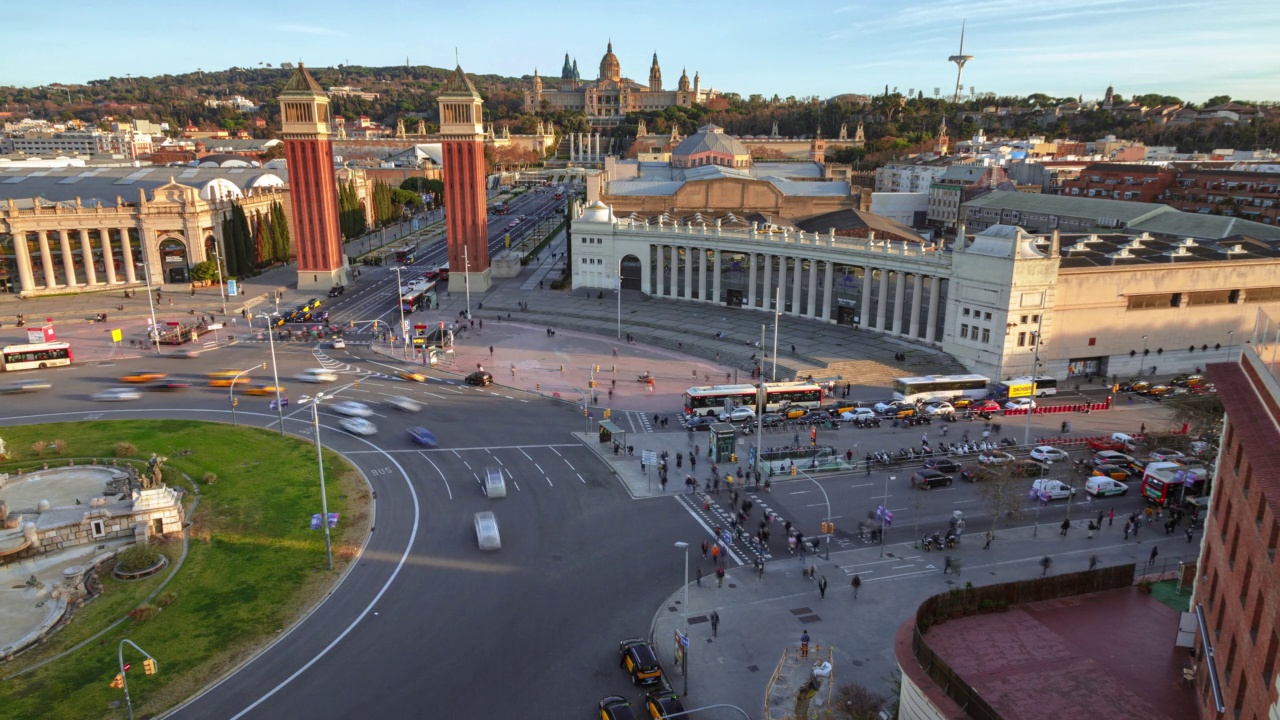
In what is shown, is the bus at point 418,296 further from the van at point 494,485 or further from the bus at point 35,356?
the van at point 494,485

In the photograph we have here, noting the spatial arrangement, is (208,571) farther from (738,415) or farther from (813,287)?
(813,287)

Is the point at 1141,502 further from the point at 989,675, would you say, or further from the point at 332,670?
the point at 332,670

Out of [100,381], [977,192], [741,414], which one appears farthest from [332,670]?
[977,192]

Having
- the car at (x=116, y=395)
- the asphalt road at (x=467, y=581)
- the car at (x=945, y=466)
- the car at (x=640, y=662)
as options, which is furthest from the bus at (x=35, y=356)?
the car at (x=945, y=466)

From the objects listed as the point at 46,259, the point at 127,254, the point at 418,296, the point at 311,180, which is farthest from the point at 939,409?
the point at 46,259

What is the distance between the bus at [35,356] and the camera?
6725 cm

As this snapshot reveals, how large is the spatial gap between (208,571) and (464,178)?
245 ft

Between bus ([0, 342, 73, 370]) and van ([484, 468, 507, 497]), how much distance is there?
155ft

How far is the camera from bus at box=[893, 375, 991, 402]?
60.8 m

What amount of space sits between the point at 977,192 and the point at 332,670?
14033 centimetres

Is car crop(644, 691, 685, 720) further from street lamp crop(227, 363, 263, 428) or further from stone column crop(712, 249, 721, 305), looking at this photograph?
stone column crop(712, 249, 721, 305)

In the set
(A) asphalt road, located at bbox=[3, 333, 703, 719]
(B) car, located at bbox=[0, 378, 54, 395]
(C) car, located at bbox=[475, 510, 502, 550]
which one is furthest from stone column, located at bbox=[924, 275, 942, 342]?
(B) car, located at bbox=[0, 378, 54, 395]

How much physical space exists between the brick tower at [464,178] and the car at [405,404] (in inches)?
1713

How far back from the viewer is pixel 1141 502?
149ft
